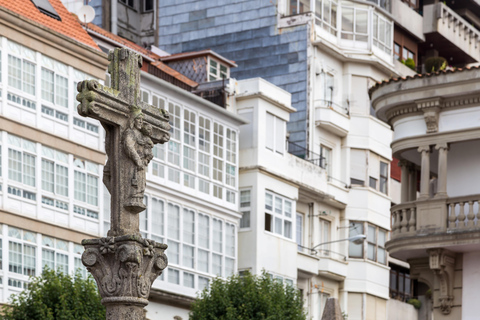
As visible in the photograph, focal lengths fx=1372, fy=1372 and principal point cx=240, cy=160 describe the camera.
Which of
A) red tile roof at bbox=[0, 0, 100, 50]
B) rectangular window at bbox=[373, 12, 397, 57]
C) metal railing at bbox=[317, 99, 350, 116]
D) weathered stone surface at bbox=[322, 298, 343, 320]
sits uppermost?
rectangular window at bbox=[373, 12, 397, 57]

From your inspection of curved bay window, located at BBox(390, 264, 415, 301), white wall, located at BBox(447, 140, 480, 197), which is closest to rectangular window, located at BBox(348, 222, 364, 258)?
curved bay window, located at BBox(390, 264, 415, 301)

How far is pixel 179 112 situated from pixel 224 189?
11.5ft

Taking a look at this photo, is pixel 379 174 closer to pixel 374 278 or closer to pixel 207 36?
pixel 374 278

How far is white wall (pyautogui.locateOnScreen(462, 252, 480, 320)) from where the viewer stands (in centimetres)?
2909

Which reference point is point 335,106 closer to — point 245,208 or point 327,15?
point 327,15

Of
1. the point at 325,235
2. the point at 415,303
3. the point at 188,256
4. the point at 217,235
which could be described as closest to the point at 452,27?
the point at 325,235

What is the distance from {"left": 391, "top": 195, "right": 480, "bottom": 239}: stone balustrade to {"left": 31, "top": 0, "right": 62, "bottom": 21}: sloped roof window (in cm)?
1649

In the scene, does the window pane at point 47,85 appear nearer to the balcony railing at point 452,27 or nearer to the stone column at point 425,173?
the stone column at point 425,173

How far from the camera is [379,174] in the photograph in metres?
57.3

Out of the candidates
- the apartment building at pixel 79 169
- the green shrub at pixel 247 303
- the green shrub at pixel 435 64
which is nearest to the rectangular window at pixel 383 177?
the apartment building at pixel 79 169

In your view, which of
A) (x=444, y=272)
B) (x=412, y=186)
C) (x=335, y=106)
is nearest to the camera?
(x=444, y=272)

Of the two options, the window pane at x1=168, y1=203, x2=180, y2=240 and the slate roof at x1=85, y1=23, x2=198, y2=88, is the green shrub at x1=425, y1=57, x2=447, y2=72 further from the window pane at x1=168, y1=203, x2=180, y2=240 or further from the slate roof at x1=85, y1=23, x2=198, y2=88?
the slate roof at x1=85, y1=23, x2=198, y2=88

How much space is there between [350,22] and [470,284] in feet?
96.2

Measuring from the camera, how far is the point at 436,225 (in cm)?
2931
